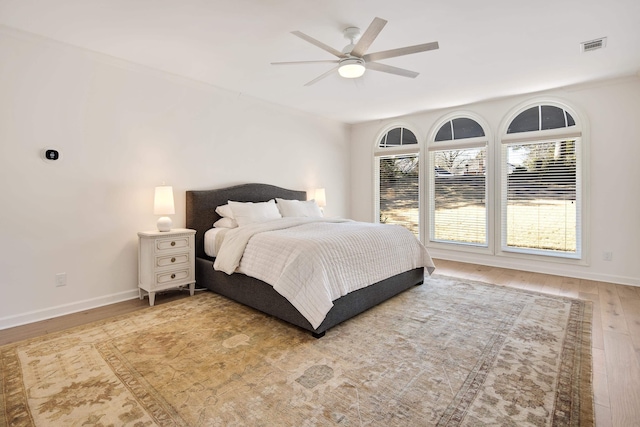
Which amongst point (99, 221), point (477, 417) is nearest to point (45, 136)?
point (99, 221)

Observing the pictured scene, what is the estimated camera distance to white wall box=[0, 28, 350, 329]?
9.21 ft

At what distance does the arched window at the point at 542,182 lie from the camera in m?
4.34

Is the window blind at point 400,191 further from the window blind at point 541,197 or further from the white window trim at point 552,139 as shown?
the window blind at point 541,197

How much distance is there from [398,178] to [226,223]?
3.57 m

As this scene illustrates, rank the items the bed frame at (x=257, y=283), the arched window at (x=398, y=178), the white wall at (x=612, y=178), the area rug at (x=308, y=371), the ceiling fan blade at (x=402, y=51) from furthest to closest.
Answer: the arched window at (x=398, y=178) < the white wall at (x=612, y=178) < the bed frame at (x=257, y=283) < the ceiling fan blade at (x=402, y=51) < the area rug at (x=308, y=371)

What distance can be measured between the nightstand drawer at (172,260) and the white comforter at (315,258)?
1.47 feet

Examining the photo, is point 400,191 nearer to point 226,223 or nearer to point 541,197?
point 541,197

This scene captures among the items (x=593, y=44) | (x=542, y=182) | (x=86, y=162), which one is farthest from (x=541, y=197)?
(x=86, y=162)

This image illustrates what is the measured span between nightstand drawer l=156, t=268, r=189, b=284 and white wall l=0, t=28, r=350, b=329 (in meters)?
0.45

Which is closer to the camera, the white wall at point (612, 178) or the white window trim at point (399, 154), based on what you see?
the white wall at point (612, 178)

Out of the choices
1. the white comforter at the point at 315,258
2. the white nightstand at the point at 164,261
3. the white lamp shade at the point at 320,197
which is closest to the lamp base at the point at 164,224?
the white nightstand at the point at 164,261

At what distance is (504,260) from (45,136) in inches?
234

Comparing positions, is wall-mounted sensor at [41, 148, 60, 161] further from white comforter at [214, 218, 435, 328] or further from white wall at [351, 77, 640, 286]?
white wall at [351, 77, 640, 286]

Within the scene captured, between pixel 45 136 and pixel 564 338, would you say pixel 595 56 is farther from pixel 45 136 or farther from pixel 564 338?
pixel 45 136
